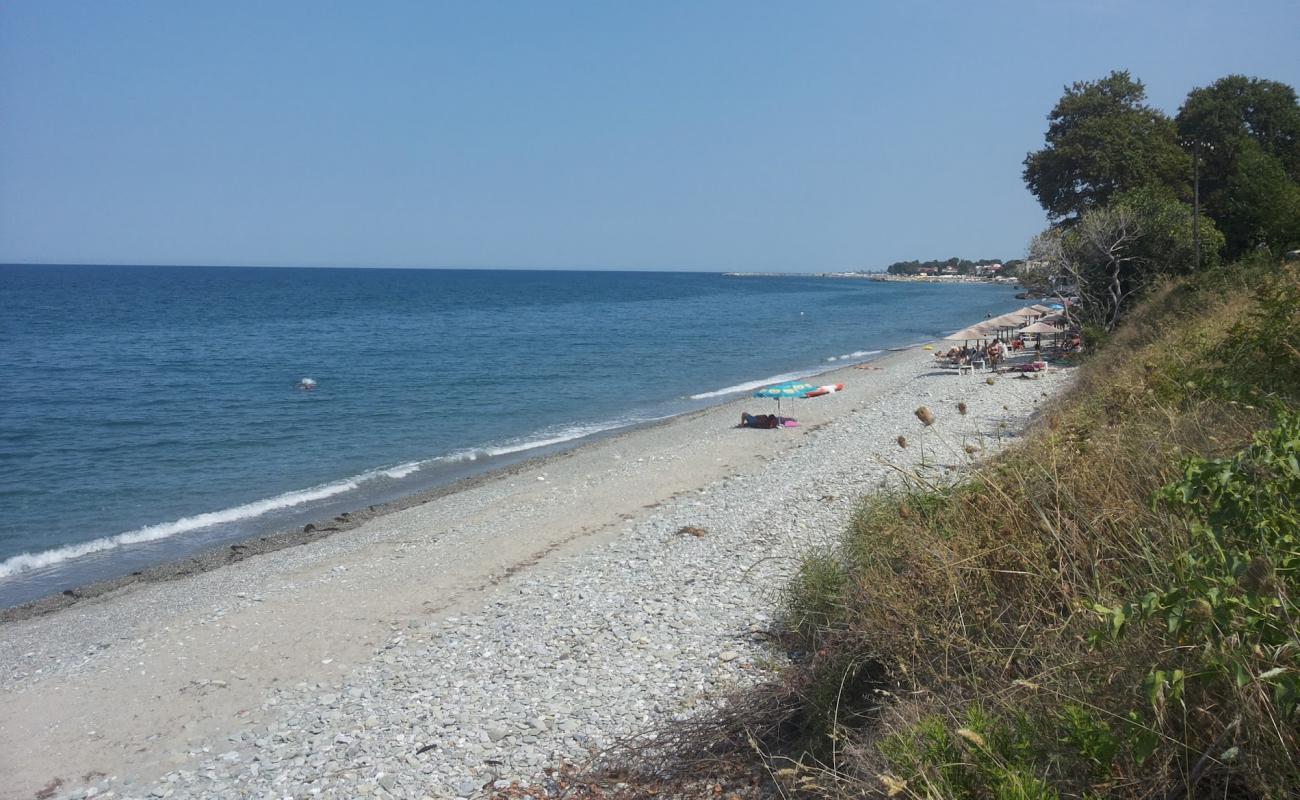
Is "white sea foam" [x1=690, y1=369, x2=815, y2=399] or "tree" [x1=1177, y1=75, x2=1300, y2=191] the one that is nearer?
"white sea foam" [x1=690, y1=369, x2=815, y2=399]

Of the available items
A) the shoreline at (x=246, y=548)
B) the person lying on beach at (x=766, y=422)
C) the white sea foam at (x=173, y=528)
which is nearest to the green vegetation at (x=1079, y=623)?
the shoreline at (x=246, y=548)

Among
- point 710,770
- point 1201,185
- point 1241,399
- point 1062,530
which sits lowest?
point 710,770

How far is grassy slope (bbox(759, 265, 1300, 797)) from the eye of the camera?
252cm

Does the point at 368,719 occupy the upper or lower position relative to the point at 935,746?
lower

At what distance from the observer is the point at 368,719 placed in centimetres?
703

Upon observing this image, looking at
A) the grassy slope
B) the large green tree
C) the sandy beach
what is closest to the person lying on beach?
the sandy beach

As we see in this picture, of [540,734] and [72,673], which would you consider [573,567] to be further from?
[72,673]

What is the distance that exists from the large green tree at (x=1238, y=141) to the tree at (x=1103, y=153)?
1.34m

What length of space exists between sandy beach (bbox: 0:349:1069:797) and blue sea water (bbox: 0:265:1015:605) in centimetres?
382

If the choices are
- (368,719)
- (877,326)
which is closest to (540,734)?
(368,719)

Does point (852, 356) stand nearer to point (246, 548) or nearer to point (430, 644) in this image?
point (246, 548)

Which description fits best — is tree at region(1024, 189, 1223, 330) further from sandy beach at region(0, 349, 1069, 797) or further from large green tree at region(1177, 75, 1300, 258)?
sandy beach at region(0, 349, 1069, 797)

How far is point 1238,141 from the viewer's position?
36062 millimetres

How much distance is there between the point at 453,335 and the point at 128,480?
3922 cm
